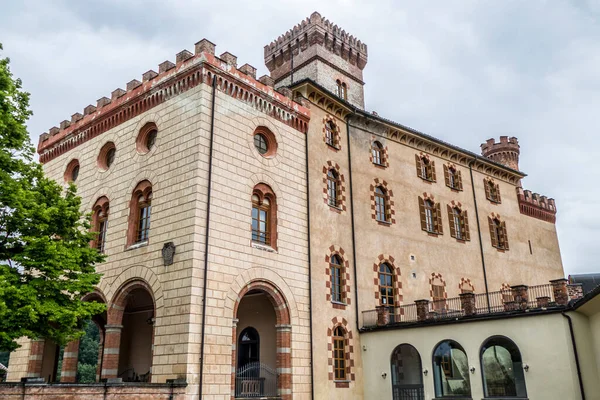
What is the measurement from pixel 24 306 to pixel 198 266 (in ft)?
17.7

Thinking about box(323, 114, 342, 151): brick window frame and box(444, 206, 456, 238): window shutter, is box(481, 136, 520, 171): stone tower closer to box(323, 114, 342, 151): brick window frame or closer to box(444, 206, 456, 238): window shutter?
box(444, 206, 456, 238): window shutter

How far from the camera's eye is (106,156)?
23844 mm

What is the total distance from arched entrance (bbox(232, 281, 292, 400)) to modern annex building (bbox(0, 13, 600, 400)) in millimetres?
65

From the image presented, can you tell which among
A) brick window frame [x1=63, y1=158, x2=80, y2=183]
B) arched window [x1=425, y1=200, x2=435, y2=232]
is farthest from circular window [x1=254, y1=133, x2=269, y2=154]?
arched window [x1=425, y1=200, x2=435, y2=232]

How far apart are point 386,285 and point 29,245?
16374mm

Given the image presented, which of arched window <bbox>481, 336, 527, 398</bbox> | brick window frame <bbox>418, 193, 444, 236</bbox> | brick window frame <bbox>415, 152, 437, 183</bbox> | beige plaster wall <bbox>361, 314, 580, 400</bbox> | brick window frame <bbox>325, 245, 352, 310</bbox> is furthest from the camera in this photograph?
brick window frame <bbox>415, 152, 437, 183</bbox>

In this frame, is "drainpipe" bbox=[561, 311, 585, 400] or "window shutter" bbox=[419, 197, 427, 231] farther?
"window shutter" bbox=[419, 197, 427, 231]

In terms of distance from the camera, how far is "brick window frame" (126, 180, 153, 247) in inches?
821

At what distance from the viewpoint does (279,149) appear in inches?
889

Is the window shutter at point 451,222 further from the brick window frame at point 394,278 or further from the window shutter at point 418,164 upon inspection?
the brick window frame at point 394,278

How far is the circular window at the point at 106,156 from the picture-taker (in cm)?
2352

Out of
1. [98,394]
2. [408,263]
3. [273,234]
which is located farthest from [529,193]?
[98,394]

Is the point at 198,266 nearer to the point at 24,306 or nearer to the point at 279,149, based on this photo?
the point at 24,306

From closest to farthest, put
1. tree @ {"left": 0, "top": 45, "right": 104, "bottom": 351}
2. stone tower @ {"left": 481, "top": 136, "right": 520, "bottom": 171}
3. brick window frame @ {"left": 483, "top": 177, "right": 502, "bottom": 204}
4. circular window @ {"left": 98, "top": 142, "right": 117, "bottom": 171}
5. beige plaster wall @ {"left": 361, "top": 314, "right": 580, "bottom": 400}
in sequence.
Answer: tree @ {"left": 0, "top": 45, "right": 104, "bottom": 351}
beige plaster wall @ {"left": 361, "top": 314, "right": 580, "bottom": 400}
circular window @ {"left": 98, "top": 142, "right": 117, "bottom": 171}
brick window frame @ {"left": 483, "top": 177, "right": 502, "bottom": 204}
stone tower @ {"left": 481, "top": 136, "right": 520, "bottom": 171}
